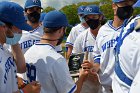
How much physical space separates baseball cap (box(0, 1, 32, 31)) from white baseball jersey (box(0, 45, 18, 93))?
0.26 m

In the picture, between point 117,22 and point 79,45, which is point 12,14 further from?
point 79,45

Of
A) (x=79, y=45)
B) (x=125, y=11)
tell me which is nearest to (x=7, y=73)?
(x=125, y=11)

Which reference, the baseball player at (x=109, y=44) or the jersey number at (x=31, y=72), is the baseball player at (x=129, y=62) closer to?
the jersey number at (x=31, y=72)

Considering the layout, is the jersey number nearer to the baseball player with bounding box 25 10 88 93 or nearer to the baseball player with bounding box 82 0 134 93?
the baseball player with bounding box 25 10 88 93

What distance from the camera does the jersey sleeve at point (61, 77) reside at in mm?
3137

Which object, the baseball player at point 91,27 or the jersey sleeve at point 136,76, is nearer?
the jersey sleeve at point 136,76

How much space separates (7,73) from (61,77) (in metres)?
0.58

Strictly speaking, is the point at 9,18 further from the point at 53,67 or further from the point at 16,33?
the point at 53,67

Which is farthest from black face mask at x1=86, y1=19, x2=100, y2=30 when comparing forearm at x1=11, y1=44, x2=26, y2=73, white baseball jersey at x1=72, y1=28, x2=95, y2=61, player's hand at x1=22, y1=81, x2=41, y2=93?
player's hand at x1=22, y1=81, x2=41, y2=93

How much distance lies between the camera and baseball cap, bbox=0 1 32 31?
295 centimetres

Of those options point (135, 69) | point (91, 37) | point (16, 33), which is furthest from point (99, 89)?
point (135, 69)

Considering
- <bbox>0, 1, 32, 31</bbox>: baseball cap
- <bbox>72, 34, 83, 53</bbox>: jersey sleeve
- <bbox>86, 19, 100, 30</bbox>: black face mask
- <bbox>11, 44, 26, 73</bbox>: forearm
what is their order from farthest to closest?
1. <bbox>72, 34, 83, 53</bbox>: jersey sleeve
2. <bbox>86, 19, 100, 30</bbox>: black face mask
3. <bbox>11, 44, 26, 73</bbox>: forearm
4. <bbox>0, 1, 32, 31</bbox>: baseball cap

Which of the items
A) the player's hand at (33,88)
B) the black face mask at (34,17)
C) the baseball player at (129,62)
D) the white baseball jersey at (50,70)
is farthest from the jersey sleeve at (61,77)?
the black face mask at (34,17)

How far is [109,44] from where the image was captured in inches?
176
